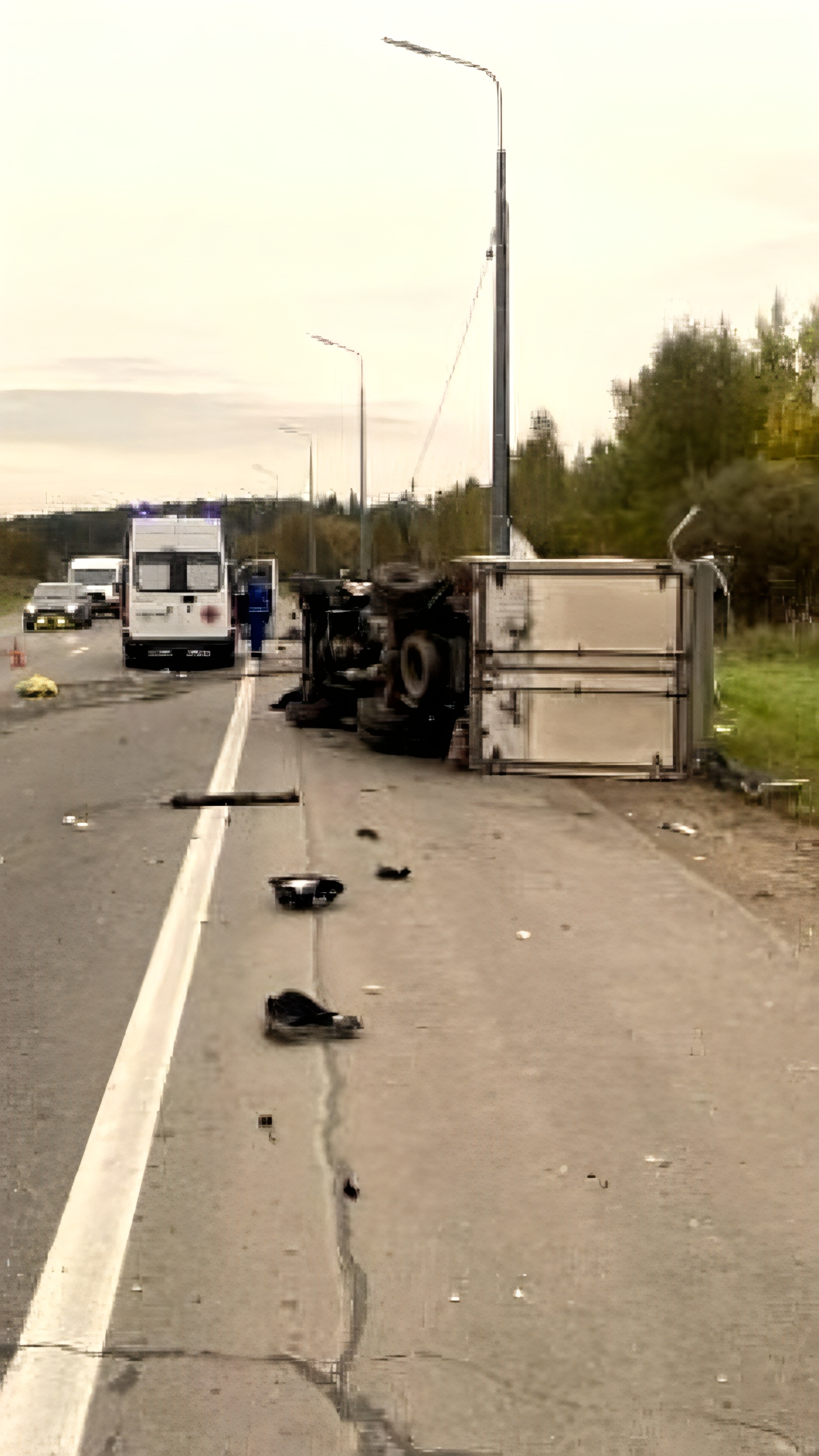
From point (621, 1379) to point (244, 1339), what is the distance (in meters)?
0.81

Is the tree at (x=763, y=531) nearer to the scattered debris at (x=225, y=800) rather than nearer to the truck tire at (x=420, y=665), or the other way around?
the truck tire at (x=420, y=665)

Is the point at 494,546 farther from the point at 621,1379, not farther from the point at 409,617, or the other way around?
the point at 621,1379

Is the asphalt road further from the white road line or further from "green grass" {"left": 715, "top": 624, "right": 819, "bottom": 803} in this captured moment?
"green grass" {"left": 715, "top": 624, "right": 819, "bottom": 803}

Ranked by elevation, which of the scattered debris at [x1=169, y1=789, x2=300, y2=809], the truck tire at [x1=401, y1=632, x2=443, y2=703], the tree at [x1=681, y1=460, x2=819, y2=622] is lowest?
the scattered debris at [x1=169, y1=789, x2=300, y2=809]

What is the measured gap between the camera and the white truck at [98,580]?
197 ft

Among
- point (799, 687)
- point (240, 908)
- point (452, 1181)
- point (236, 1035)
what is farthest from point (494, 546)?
point (452, 1181)

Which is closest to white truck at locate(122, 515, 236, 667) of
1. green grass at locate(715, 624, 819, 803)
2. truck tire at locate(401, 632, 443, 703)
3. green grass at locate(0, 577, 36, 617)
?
green grass at locate(715, 624, 819, 803)

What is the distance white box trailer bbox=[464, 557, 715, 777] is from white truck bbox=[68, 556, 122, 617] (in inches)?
1789

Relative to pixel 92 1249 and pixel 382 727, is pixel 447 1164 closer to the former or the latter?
pixel 92 1249

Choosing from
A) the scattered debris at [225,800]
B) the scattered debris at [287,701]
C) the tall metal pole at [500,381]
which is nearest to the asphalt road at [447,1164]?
the scattered debris at [225,800]

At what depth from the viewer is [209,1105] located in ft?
18.2

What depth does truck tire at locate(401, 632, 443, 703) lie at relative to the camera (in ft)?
53.2

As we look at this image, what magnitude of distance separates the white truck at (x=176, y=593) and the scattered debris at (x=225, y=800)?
17988mm

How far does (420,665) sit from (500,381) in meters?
Result: 8.00
